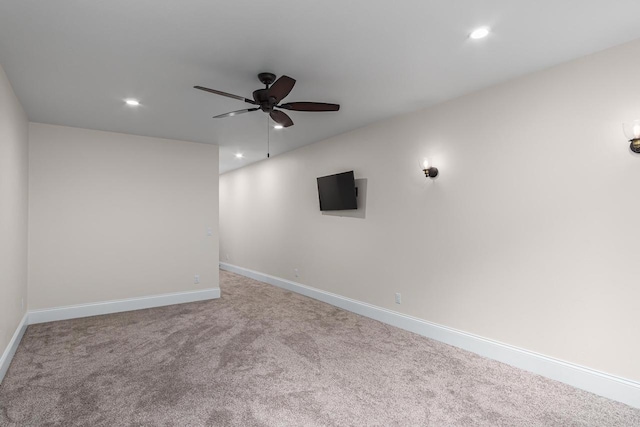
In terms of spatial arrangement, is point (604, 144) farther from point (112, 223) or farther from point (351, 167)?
point (112, 223)

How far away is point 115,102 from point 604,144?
4.54 meters

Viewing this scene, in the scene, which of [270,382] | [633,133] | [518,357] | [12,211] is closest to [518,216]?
[633,133]

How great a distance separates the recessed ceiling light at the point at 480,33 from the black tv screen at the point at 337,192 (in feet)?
8.28

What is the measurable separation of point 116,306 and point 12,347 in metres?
1.62

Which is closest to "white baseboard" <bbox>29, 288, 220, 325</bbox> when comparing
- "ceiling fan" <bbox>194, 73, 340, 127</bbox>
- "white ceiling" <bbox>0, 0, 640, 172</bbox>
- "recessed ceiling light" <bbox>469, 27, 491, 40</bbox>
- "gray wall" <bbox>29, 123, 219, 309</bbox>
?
"gray wall" <bbox>29, 123, 219, 309</bbox>

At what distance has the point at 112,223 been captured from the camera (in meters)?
4.93

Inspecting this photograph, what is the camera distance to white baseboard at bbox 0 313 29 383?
2.81 m

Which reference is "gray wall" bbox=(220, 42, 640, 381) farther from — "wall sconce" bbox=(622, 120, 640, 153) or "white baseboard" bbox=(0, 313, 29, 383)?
"white baseboard" bbox=(0, 313, 29, 383)

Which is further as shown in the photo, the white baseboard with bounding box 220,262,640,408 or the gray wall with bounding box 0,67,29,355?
the gray wall with bounding box 0,67,29,355

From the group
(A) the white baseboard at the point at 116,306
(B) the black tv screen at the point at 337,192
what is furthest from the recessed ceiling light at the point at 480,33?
(A) the white baseboard at the point at 116,306

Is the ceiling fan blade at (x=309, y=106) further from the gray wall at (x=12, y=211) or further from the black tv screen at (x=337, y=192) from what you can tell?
the gray wall at (x=12, y=211)

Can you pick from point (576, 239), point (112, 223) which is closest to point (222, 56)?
point (576, 239)

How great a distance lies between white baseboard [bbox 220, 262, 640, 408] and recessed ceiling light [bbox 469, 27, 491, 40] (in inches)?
102

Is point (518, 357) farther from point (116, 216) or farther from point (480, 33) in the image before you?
point (116, 216)
